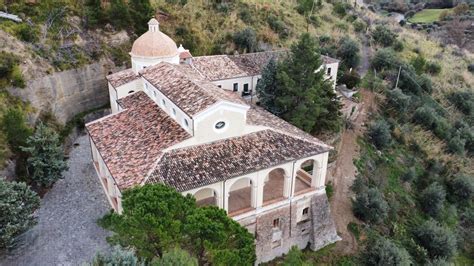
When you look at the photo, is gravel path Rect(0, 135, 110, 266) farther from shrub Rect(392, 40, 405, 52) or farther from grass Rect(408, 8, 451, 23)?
grass Rect(408, 8, 451, 23)

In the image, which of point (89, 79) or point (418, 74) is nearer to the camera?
point (89, 79)

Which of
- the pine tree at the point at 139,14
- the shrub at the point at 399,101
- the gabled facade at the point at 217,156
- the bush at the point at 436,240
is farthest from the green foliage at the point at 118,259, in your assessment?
the shrub at the point at 399,101

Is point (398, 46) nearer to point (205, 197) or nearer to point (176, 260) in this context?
point (205, 197)

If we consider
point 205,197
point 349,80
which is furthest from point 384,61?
point 205,197

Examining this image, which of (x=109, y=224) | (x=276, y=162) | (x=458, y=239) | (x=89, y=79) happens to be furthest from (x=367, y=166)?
(x=89, y=79)

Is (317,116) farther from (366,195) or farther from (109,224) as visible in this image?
(109,224)
